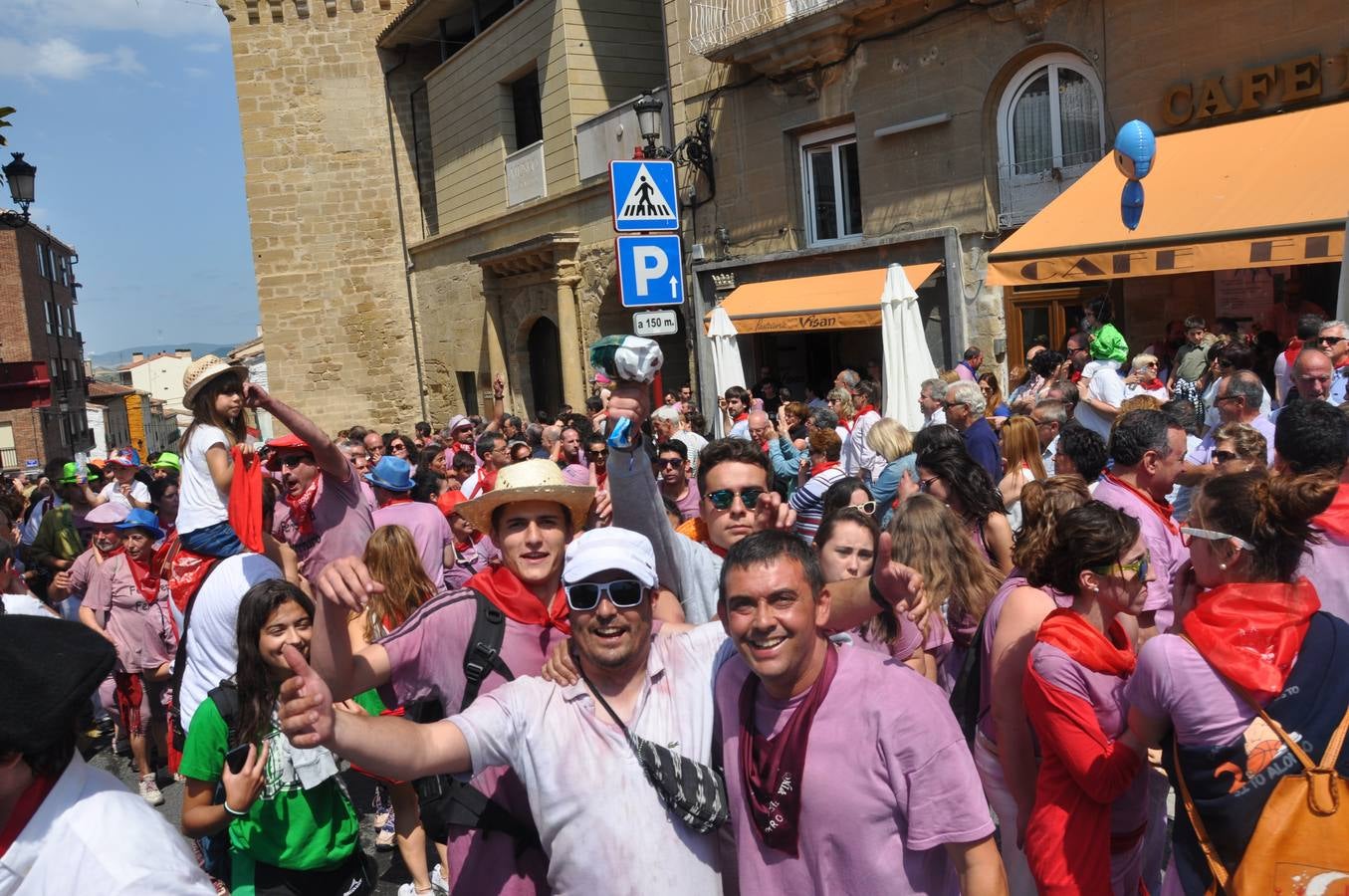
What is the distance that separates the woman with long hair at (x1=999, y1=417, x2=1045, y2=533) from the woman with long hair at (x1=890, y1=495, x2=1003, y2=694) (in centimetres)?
173

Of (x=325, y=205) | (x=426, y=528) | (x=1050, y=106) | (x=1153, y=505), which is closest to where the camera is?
(x=1153, y=505)

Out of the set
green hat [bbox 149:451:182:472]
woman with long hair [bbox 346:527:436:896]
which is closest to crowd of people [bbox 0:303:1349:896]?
woman with long hair [bbox 346:527:436:896]

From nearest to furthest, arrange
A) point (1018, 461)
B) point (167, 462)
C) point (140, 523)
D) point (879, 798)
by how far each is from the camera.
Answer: point (879, 798), point (1018, 461), point (140, 523), point (167, 462)

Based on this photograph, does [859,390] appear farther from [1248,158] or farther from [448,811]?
[448,811]

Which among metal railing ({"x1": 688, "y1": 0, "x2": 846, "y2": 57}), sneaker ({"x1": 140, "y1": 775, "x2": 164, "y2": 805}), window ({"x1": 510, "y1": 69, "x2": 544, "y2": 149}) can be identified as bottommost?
sneaker ({"x1": 140, "y1": 775, "x2": 164, "y2": 805})

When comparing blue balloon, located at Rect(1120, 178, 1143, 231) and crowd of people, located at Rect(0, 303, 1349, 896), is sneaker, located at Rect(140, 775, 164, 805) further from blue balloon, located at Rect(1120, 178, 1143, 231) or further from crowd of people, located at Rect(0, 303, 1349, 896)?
blue balloon, located at Rect(1120, 178, 1143, 231)

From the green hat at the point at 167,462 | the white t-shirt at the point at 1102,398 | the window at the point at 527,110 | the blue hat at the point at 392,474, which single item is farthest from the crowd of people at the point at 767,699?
the window at the point at 527,110

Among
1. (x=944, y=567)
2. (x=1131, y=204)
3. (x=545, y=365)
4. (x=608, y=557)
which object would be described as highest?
(x=1131, y=204)

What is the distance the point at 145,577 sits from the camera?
671 cm

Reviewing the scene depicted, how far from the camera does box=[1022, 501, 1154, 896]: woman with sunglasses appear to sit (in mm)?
2744

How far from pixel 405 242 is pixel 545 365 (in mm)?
6094

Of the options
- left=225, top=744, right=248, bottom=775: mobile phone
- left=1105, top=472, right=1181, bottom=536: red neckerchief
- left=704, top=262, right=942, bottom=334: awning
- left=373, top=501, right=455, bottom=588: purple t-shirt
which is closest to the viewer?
left=225, top=744, right=248, bottom=775: mobile phone

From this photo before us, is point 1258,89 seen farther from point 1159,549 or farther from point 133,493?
point 133,493

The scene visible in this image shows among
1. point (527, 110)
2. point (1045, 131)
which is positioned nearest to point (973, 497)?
point (1045, 131)
